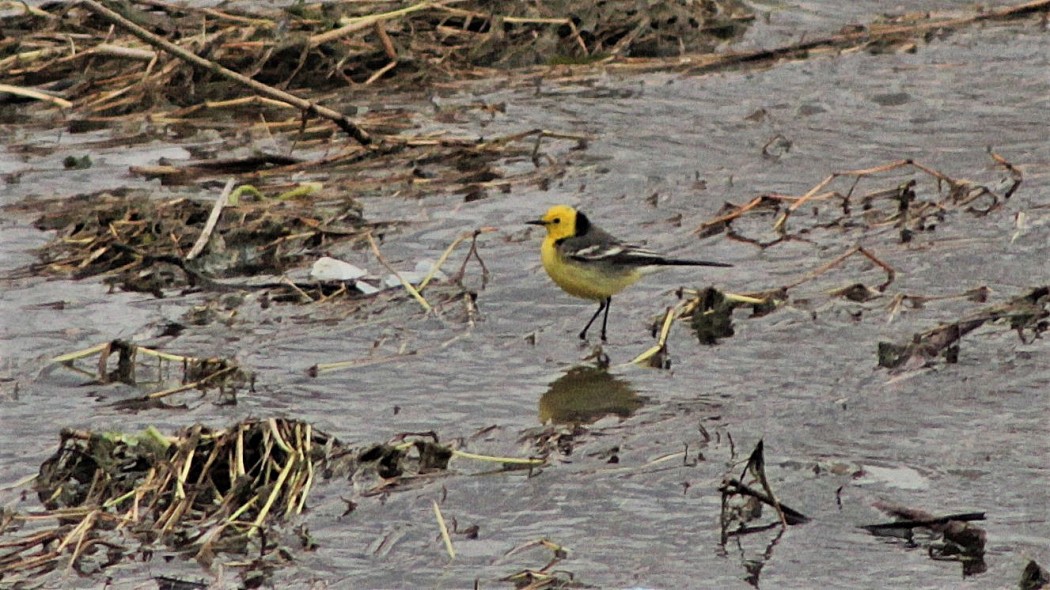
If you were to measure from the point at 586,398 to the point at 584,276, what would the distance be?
2.88ft

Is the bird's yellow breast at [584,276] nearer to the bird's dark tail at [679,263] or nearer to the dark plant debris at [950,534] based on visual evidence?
the bird's dark tail at [679,263]

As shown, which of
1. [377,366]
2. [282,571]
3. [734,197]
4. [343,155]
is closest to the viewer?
[282,571]

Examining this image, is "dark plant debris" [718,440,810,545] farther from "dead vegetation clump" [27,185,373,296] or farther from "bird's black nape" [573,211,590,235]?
"dead vegetation clump" [27,185,373,296]

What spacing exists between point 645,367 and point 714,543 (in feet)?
5.91

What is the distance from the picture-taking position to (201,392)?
6605 mm

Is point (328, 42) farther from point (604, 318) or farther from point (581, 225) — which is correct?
point (604, 318)

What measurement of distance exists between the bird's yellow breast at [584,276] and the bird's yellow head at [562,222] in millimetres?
103

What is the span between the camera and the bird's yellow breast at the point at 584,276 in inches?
289

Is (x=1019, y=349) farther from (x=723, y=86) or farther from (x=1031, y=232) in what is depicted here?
(x=723, y=86)

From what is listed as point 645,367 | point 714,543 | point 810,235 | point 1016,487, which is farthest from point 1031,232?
point 714,543

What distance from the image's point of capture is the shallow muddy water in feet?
17.0

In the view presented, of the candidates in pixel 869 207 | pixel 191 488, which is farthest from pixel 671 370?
pixel 869 207

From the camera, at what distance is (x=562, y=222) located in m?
7.86

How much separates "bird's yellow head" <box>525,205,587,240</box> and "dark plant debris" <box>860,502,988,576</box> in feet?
9.36
